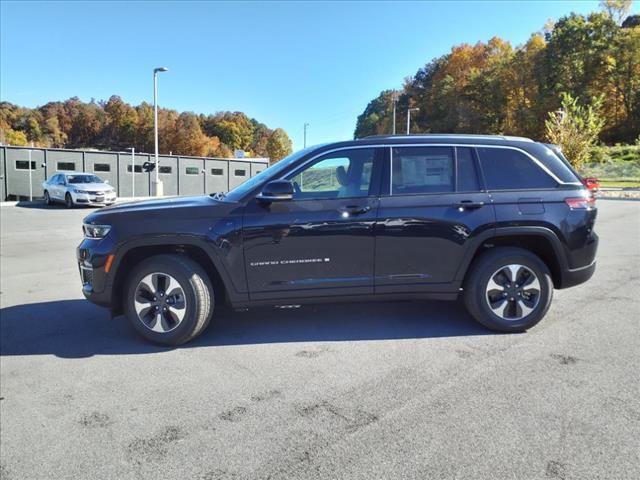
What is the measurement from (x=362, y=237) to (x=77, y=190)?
67.1ft

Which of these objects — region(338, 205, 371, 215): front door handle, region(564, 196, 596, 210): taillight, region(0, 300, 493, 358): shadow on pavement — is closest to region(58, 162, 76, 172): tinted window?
region(0, 300, 493, 358): shadow on pavement

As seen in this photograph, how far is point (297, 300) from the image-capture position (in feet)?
14.2

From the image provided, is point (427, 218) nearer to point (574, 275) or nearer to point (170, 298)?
point (574, 275)

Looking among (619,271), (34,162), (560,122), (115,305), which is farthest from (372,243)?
(560,122)

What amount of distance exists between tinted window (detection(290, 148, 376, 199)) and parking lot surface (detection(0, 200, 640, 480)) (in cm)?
134

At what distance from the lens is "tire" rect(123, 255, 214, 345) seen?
4188 millimetres

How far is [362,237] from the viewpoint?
425cm

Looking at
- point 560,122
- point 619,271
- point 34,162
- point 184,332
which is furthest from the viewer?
point 560,122

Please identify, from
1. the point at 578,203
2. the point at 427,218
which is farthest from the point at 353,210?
the point at 578,203

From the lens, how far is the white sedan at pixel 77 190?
21.3 meters

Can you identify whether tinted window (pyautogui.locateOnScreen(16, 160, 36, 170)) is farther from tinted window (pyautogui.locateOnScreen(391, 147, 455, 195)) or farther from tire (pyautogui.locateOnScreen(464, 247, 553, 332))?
tire (pyautogui.locateOnScreen(464, 247, 553, 332))

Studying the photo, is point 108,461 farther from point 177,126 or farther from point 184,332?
point 177,126

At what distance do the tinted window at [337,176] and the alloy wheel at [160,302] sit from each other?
4.43 ft

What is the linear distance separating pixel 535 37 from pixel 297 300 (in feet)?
282
